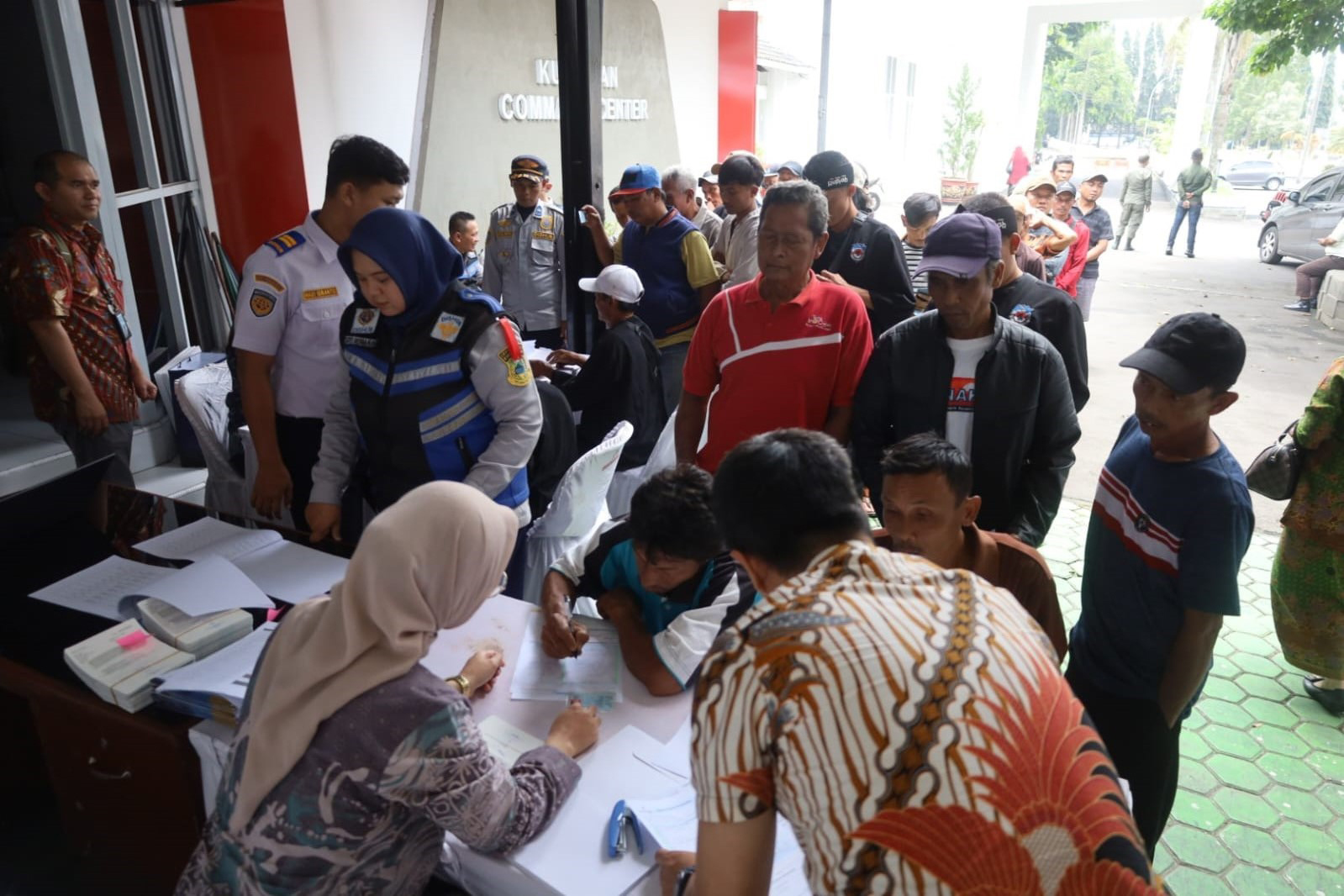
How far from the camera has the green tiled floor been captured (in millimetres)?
2232

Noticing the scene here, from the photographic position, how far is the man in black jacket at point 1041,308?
282cm

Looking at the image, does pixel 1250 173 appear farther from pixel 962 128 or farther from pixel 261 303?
pixel 261 303

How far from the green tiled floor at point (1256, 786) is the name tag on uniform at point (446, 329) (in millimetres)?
2237

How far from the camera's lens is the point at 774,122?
16328 millimetres

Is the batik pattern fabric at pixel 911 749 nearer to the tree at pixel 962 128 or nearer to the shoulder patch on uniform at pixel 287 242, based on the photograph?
the shoulder patch on uniform at pixel 287 242

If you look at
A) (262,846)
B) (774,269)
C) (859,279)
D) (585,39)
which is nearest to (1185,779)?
(774,269)

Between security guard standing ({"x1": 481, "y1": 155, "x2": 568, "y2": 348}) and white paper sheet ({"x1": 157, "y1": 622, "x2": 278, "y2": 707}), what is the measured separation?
3.14m

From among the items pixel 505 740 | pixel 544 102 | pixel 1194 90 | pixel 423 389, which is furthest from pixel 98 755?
pixel 1194 90

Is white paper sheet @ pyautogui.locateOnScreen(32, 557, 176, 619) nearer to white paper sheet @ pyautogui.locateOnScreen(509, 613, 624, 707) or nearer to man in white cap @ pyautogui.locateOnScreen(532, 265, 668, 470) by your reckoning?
white paper sheet @ pyautogui.locateOnScreen(509, 613, 624, 707)

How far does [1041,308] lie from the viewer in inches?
112

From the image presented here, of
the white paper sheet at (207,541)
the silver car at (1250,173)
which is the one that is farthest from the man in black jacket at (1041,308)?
the silver car at (1250,173)

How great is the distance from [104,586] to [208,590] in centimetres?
30

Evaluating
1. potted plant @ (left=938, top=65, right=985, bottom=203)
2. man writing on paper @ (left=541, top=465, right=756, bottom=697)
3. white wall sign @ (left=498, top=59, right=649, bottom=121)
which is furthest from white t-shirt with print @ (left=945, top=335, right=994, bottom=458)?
potted plant @ (left=938, top=65, right=985, bottom=203)

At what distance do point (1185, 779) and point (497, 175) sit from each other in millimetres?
5900
